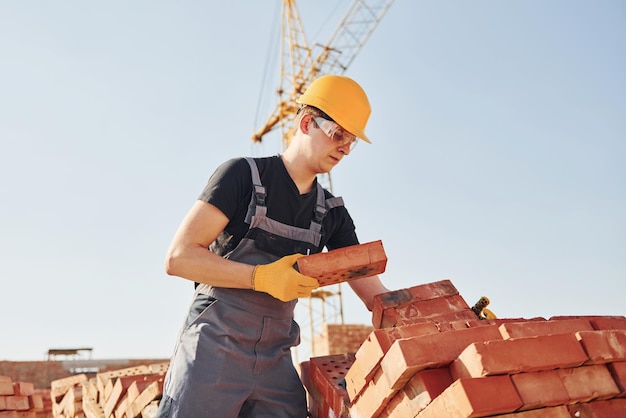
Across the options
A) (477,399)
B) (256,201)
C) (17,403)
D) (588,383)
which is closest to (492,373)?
(477,399)

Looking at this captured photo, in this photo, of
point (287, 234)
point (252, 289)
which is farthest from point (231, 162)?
point (252, 289)

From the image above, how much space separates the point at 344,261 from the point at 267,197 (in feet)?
1.57

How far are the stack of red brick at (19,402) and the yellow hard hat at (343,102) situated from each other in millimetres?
5191

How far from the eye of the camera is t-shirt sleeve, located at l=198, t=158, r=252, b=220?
7.03ft

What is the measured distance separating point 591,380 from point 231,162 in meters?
1.59

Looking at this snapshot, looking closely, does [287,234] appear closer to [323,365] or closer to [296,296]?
[296,296]

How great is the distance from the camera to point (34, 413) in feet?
18.9

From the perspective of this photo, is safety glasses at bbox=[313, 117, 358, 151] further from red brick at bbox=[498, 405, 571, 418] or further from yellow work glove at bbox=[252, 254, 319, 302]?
red brick at bbox=[498, 405, 571, 418]

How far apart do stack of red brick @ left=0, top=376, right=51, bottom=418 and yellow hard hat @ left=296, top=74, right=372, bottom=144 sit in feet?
17.0

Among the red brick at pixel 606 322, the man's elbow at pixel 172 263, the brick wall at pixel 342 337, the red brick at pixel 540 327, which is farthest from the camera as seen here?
the brick wall at pixel 342 337

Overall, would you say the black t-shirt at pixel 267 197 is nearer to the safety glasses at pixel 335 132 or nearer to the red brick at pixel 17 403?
the safety glasses at pixel 335 132

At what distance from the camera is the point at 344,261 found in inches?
84.4

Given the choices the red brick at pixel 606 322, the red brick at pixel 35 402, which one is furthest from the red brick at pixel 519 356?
the red brick at pixel 35 402

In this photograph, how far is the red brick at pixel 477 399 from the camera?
137 centimetres
